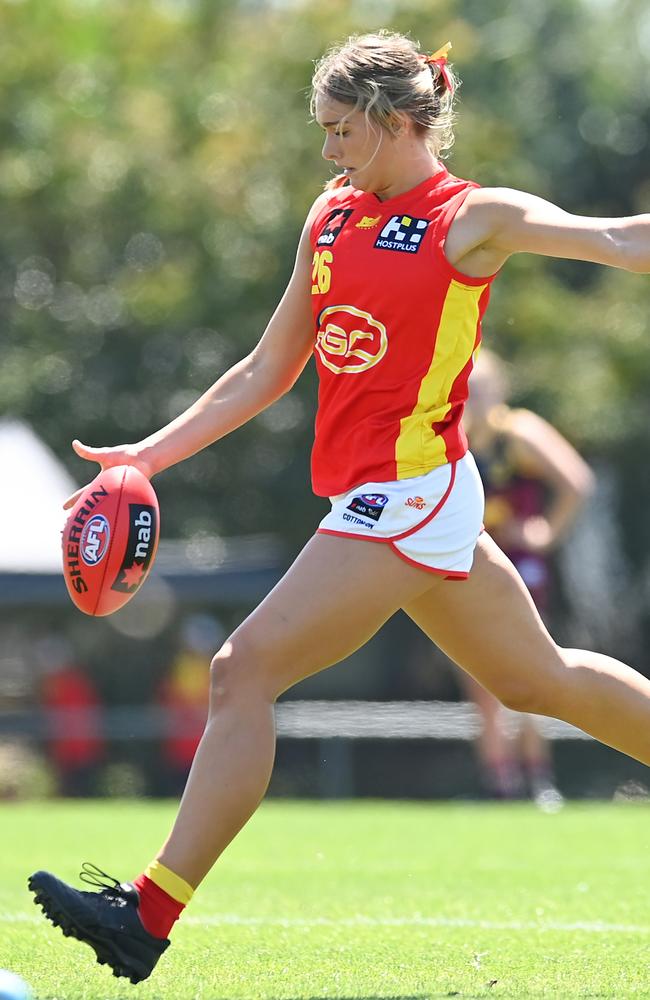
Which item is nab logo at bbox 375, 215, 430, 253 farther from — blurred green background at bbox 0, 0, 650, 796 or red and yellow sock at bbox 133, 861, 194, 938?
blurred green background at bbox 0, 0, 650, 796

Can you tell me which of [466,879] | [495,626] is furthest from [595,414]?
[495,626]

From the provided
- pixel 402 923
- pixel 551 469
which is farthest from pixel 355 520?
pixel 551 469

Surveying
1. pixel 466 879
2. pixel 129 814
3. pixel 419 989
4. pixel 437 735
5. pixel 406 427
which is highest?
pixel 406 427

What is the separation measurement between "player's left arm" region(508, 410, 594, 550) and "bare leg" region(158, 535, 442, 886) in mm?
6058

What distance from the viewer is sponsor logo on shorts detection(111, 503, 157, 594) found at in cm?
448

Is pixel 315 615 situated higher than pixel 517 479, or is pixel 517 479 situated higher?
pixel 315 615

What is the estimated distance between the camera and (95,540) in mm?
4457

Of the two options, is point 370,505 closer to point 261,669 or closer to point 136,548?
point 261,669

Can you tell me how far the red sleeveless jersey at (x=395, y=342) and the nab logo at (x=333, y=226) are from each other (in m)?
0.04

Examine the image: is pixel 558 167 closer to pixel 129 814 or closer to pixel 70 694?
pixel 70 694

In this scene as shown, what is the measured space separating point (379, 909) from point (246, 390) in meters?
2.00

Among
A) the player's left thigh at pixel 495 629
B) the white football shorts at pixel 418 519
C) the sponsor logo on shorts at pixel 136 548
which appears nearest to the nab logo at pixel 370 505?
the white football shorts at pixel 418 519

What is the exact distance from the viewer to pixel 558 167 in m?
23.5

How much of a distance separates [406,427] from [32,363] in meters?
14.4
